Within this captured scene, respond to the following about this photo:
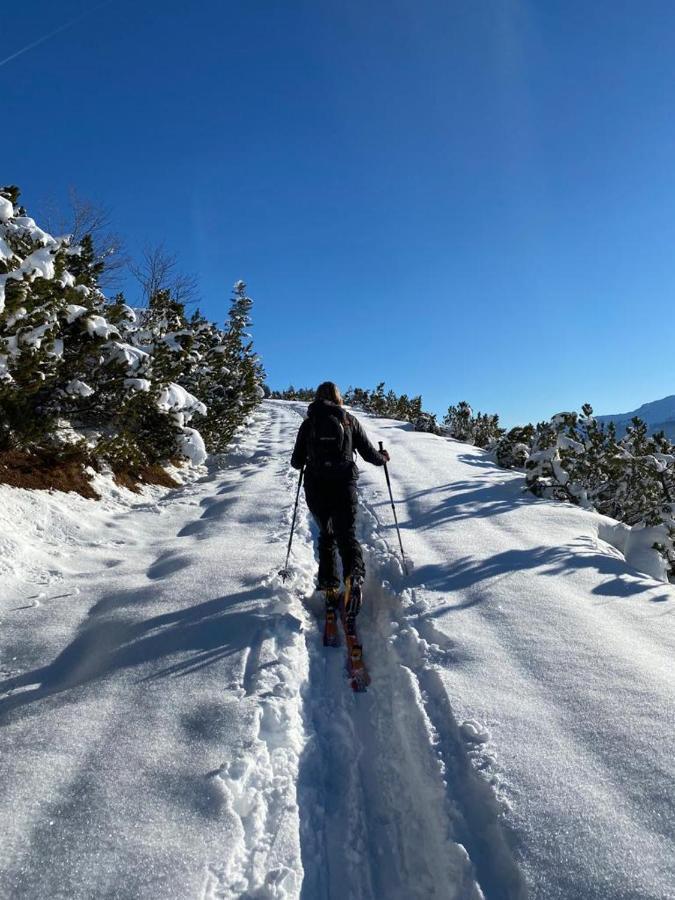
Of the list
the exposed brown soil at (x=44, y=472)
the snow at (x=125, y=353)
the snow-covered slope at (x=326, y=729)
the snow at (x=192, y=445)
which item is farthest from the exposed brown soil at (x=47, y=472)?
the snow at (x=125, y=353)

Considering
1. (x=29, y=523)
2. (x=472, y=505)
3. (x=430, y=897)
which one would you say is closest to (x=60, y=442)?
(x=29, y=523)

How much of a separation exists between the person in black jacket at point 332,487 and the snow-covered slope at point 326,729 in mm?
644

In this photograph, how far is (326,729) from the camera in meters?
3.38

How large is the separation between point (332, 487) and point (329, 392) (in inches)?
42.1

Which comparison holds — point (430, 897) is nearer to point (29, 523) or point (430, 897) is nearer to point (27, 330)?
point (29, 523)

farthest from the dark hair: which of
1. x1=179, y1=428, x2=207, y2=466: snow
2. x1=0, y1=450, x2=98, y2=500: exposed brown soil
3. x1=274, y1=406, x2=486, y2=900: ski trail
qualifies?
x1=179, y1=428, x2=207, y2=466: snow

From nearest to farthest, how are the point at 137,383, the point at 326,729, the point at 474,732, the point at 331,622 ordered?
the point at 474,732 < the point at 326,729 < the point at 331,622 < the point at 137,383

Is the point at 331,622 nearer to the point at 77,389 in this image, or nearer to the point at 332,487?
the point at 332,487

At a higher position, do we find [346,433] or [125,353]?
[125,353]

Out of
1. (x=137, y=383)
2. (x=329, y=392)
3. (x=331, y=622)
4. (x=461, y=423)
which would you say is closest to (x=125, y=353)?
(x=137, y=383)

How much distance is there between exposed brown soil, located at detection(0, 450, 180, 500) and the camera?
6.67 m

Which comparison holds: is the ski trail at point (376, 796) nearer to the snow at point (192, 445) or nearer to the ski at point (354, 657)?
the ski at point (354, 657)

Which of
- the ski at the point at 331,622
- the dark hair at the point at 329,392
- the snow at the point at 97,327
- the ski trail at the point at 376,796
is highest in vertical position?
the snow at the point at 97,327

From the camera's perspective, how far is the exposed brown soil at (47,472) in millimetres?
6673
